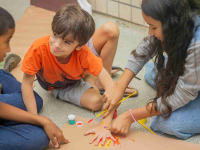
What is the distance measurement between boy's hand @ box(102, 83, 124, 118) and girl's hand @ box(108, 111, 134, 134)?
7 cm

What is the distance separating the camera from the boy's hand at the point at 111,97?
1.15 metres

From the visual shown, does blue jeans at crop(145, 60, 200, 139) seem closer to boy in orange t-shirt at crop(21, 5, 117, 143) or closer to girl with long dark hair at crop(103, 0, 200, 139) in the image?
girl with long dark hair at crop(103, 0, 200, 139)

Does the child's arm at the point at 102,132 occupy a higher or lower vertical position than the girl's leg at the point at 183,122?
lower

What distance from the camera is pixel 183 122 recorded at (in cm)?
111

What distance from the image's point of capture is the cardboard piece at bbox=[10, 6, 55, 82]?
1864 millimetres

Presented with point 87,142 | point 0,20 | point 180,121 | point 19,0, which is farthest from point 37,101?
point 19,0

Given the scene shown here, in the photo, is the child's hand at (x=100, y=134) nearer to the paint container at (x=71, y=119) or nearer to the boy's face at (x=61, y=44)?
the paint container at (x=71, y=119)

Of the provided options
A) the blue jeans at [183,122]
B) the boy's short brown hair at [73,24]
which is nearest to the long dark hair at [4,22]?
the boy's short brown hair at [73,24]

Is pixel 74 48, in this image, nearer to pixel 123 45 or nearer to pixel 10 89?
pixel 10 89

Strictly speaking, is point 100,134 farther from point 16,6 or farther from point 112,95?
point 16,6

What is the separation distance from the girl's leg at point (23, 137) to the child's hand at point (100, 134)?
205 mm

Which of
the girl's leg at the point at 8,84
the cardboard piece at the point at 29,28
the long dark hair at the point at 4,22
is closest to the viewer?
the long dark hair at the point at 4,22

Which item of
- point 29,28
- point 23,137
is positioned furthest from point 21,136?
point 29,28

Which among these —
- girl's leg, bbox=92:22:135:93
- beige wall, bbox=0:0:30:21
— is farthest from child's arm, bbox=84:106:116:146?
beige wall, bbox=0:0:30:21
